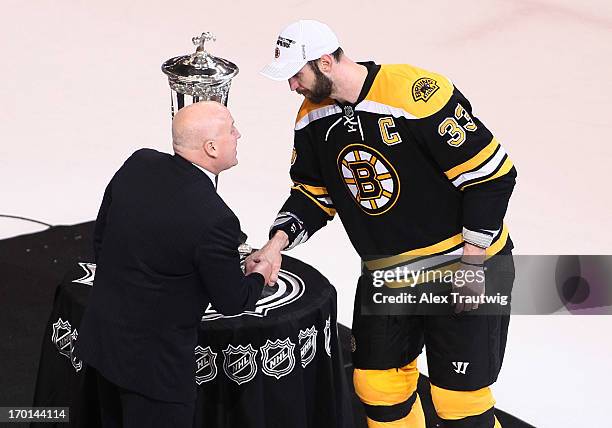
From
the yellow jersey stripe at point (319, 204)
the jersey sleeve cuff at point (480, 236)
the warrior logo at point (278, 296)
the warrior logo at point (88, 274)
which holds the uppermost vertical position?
the yellow jersey stripe at point (319, 204)

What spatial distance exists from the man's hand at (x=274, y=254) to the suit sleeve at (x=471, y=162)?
0.64 m

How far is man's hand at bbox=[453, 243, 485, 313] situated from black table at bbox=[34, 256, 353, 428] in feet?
1.60

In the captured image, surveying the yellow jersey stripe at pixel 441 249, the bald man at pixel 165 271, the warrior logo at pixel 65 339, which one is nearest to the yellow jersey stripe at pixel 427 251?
the yellow jersey stripe at pixel 441 249

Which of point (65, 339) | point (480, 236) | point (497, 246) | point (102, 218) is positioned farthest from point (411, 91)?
point (65, 339)

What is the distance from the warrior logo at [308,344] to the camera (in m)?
3.88

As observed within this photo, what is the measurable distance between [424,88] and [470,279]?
0.65 m

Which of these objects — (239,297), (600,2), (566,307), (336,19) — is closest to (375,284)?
(239,297)

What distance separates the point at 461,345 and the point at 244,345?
2.45 ft

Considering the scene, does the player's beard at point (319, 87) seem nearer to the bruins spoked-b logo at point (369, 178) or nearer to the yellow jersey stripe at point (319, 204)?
the bruins spoked-b logo at point (369, 178)

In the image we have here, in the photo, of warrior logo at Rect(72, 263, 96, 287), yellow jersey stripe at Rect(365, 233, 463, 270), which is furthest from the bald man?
yellow jersey stripe at Rect(365, 233, 463, 270)

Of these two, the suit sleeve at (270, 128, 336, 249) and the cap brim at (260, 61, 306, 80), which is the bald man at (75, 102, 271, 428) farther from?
the suit sleeve at (270, 128, 336, 249)

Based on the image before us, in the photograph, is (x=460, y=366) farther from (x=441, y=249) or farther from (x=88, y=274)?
(x=88, y=274)

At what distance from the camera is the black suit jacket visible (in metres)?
3.24

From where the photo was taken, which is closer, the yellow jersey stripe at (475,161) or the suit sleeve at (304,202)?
the yellow jersey stripe at (475,161)
